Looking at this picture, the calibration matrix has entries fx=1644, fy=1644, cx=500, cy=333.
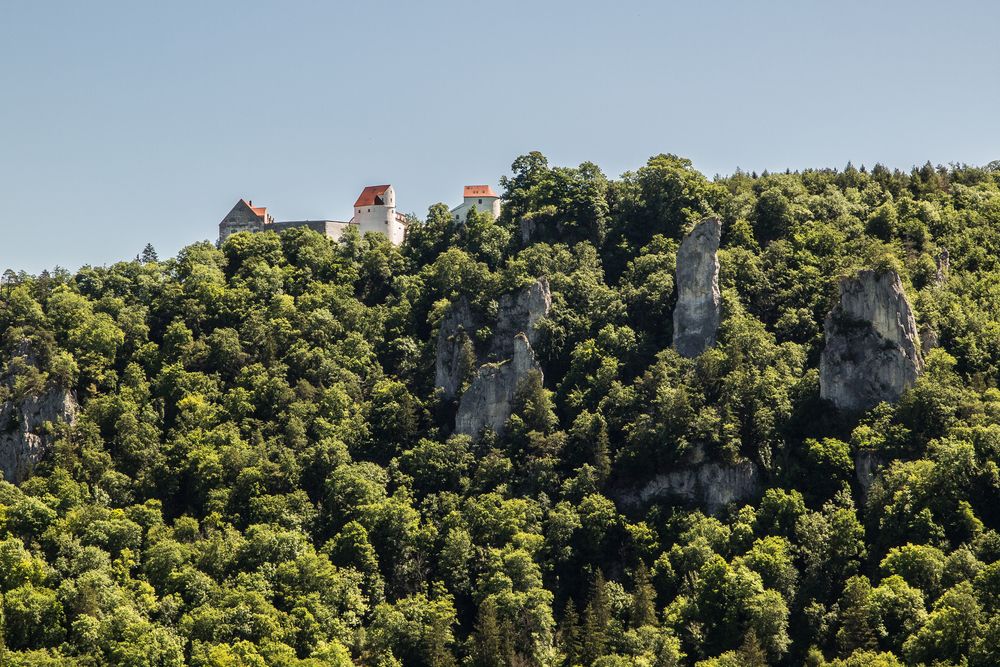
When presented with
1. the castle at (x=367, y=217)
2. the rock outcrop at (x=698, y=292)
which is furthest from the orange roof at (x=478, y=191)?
the rock outcrop at (x=698, y=292)

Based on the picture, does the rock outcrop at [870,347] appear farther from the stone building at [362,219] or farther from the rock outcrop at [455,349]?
the stone building at [362,219]

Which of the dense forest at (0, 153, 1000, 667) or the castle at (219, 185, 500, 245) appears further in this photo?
the castle at (219, 185, 500, 245)

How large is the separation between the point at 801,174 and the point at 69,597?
59.3 meters

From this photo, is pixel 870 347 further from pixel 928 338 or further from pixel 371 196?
pixel 371 196

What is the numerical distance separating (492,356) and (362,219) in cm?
2853

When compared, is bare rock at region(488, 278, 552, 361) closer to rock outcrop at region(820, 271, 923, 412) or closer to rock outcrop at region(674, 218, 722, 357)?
rock outcrop at region(674, 218, 722, 357)

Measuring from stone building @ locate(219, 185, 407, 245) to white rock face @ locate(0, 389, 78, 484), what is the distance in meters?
27.5

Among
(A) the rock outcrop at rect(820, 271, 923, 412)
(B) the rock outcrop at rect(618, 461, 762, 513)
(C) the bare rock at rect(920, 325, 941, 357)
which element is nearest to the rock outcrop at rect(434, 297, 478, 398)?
(B) the rock outcrop at rect(618, 461, 762, 513)

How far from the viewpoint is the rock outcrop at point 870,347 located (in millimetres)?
91438

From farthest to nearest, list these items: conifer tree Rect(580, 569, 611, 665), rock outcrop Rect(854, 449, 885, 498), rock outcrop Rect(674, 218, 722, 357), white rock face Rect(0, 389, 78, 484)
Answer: white rock face Rect(0, 389, 78, 484) < rock outcrop Rect(674, 218, 722, 357) < rock outcrop Rect(854, 449, 885, 498) < conifer tree Rect(580, 569, 611, 665)

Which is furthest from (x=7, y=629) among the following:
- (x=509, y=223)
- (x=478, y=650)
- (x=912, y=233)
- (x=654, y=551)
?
(x=912, y=233)

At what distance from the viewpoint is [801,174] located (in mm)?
116438

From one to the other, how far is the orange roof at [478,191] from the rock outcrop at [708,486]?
134 ft

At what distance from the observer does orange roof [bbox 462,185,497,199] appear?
127938 millimetres
